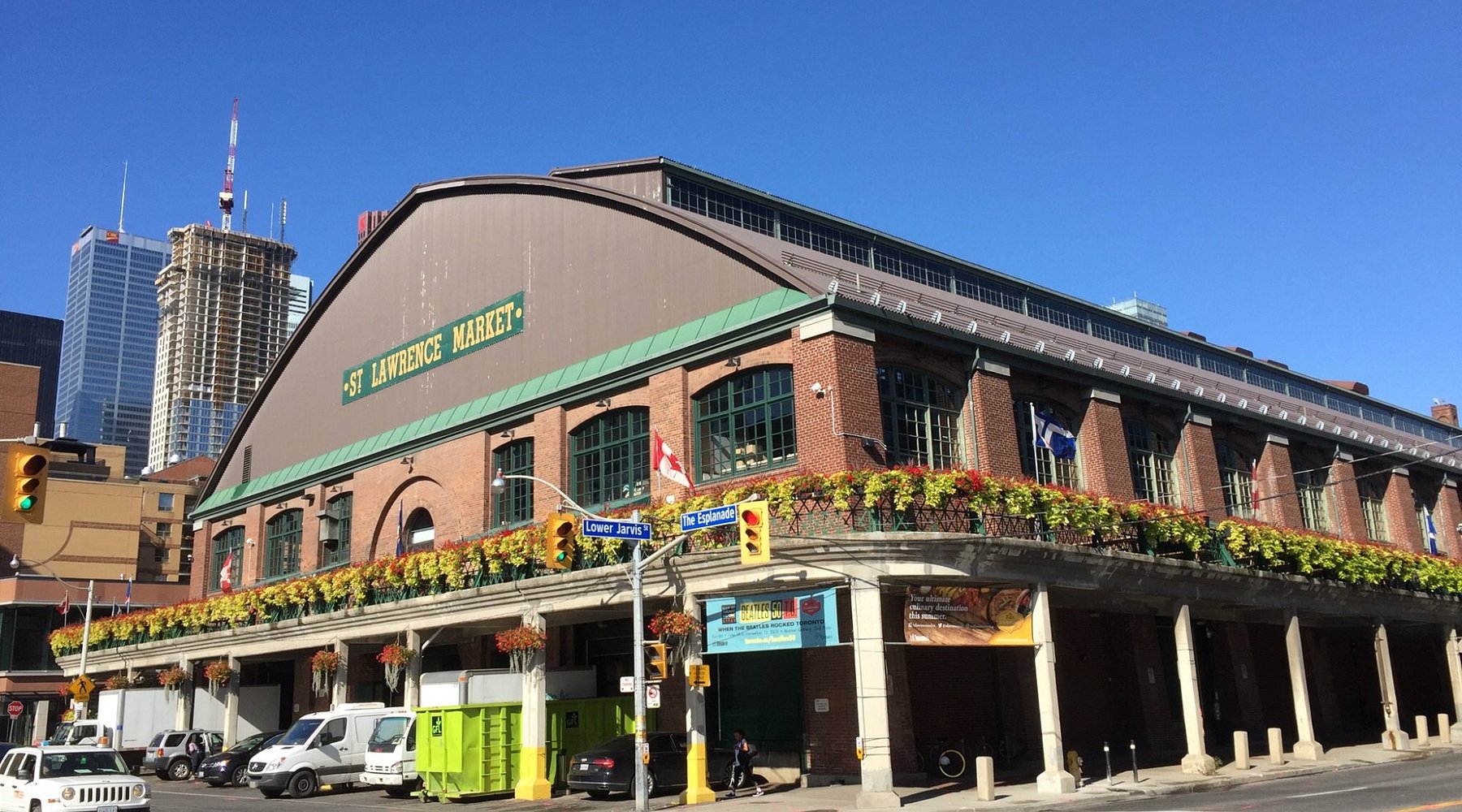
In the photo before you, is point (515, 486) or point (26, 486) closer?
point (26, 486)

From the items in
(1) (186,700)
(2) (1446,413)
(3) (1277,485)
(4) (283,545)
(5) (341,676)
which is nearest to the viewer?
(5) (341,676)

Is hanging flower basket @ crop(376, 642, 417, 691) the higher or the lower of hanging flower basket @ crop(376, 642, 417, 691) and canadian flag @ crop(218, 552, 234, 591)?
the lower

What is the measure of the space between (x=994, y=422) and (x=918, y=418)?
96.6 inches

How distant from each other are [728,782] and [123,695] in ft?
92.8

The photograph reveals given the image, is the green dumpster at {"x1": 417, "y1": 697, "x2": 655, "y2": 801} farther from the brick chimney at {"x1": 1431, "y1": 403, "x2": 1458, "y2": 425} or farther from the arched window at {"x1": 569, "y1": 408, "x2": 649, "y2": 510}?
the brick chimney at {"x1": 1431, "y1": 403, "x2": 1458, "y2": 425}

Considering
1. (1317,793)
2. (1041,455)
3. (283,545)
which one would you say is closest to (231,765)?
(283,545)

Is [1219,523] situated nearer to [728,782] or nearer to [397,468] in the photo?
[728,782]

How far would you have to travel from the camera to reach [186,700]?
4647 cm

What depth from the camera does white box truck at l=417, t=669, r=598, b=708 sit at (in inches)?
1171

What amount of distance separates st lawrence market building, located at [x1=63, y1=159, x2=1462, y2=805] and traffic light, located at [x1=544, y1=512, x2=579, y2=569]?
1.17 m

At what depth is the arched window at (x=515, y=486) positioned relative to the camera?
1507 inches

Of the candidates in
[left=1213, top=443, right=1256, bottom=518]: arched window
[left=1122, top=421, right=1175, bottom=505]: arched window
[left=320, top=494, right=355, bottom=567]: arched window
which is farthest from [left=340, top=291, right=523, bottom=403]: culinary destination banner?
[left=1213, top=443, right=1256, bottom=518]: arched window

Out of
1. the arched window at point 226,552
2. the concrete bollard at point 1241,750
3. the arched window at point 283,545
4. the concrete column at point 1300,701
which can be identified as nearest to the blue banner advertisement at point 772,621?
the concrete bollard at point 1241,750

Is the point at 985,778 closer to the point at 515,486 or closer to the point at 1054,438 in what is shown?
the point at 1054,438
